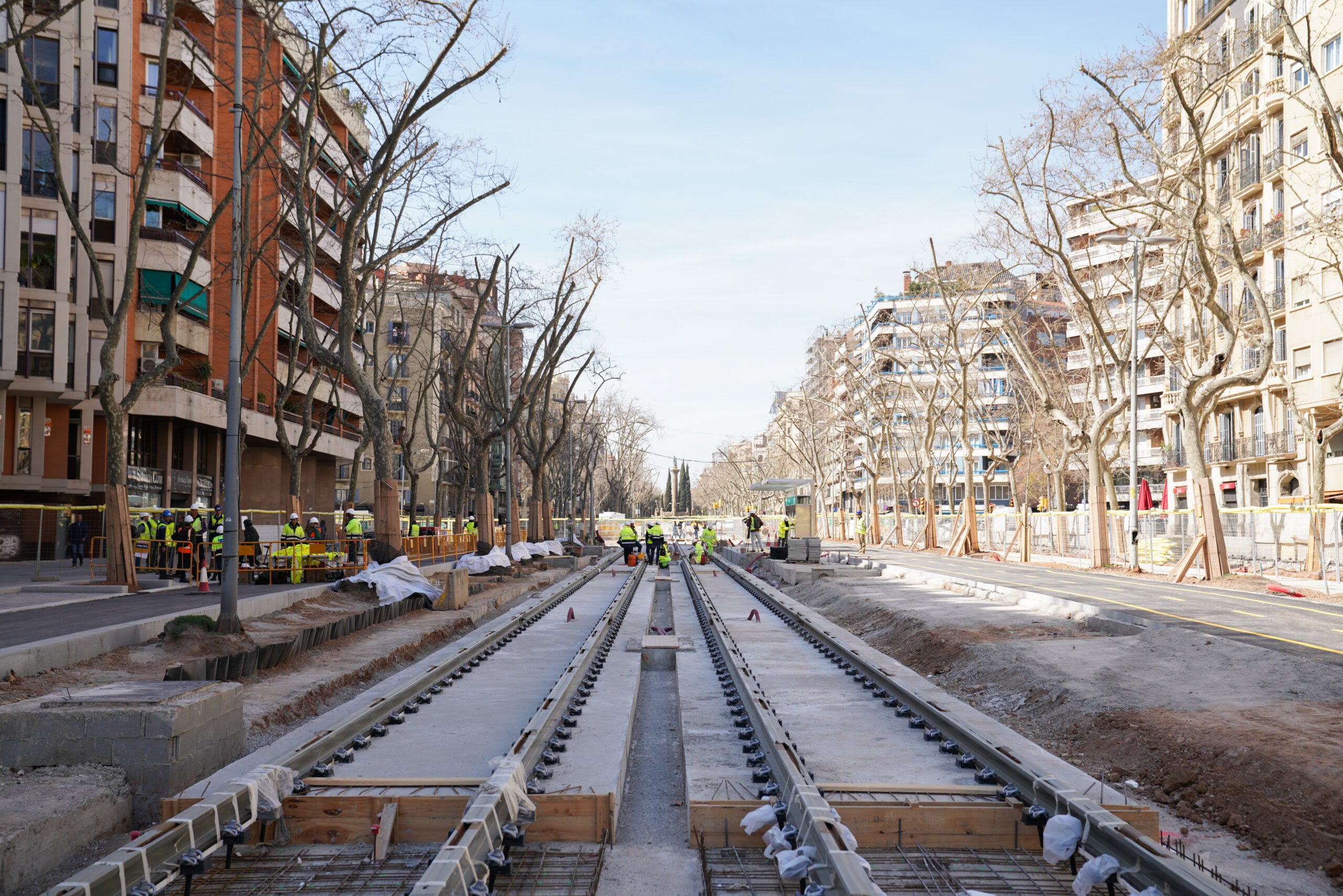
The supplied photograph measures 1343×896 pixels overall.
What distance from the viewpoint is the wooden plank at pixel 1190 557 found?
25.5 meters

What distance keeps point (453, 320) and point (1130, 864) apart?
5087 centimetres

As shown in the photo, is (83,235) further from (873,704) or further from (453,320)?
(453,320)

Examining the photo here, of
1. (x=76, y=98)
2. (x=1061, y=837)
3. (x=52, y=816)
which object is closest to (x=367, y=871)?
(x=52, y=816)

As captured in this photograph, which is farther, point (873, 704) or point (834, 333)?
point (834, 333)

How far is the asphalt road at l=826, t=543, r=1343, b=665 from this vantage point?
531 inches

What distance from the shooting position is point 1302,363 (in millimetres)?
43719

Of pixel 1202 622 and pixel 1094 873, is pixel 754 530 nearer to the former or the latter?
pixel 1202 622

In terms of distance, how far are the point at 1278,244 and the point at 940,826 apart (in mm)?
44951

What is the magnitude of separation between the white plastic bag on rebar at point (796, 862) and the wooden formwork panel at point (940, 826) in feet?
2.64

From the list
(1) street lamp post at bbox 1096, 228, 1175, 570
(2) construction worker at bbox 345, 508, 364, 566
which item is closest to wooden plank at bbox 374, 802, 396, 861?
(2) construction worker at bbox 345, 508, 364, 566

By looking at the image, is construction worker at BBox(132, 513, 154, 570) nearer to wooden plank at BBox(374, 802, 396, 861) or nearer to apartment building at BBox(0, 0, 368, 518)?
apartment building at BBox(0, 0, 368, 518)

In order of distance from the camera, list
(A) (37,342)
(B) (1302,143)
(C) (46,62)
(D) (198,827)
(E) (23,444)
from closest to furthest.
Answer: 1. (D) (198,827)
2. (A) (37,342)
3. (C) (46,62)
4. (E) (23,444)
5. (B) (1302,143)

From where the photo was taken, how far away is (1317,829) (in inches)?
241

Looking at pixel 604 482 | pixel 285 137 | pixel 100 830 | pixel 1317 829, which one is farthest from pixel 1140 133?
pixel 604 482
